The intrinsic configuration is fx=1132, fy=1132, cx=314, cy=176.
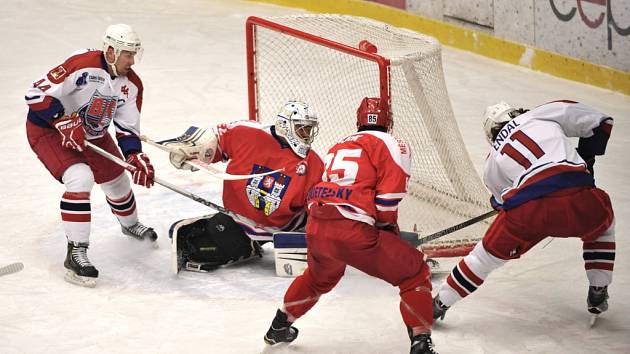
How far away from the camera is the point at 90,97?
4.75m

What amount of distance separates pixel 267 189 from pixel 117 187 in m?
0.80

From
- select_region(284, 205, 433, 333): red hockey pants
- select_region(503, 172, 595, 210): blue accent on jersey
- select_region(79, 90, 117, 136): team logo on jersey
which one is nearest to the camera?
select_region(284, 205, 433, 333): red hockey pants

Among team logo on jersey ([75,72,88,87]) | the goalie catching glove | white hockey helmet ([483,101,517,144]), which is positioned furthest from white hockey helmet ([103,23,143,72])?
white hockey helmet ([483,101,517,144])

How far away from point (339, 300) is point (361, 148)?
35.7 inches

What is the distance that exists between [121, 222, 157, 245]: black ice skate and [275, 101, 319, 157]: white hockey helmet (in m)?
0.90

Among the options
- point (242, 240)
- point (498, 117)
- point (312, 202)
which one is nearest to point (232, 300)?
point (242, 240)

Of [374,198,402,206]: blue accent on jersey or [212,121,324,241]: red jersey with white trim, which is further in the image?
[212,121,324,241]: red jersey with white trim

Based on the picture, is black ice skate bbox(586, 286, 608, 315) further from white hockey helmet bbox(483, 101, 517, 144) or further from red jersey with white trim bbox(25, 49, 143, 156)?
red jersey with white trim bbox(25, 49, 143, 156)

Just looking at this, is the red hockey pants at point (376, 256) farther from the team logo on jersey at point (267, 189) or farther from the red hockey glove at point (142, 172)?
the red hockey glove at point (142, 172)

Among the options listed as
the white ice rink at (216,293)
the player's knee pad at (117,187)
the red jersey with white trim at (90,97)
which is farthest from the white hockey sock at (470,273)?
the player's knee pad at (117,187)

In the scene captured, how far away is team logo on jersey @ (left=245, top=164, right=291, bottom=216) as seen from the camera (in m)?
4.64

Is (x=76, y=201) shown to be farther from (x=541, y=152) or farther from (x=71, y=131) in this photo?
(x=541, y=152)

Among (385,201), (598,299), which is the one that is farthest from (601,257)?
(385,201)

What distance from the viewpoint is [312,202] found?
3.88 metres
